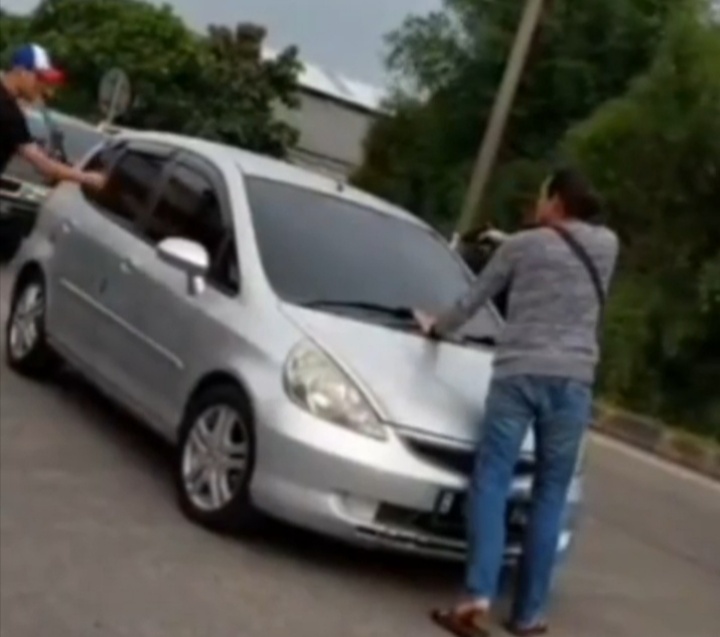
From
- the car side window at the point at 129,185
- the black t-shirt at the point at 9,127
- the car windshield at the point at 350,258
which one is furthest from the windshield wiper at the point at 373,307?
the car side window at the point at 129,185

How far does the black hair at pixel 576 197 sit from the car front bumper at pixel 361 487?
1.07 metres

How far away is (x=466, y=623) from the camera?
7.14 m

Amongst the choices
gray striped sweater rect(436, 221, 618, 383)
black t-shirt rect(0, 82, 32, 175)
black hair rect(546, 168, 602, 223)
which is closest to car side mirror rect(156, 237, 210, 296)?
black t-shirt rect(0, 82, 32, 175)

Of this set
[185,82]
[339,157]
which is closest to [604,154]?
[185,82]

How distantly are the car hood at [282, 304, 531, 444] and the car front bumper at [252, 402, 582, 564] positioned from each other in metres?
0.13

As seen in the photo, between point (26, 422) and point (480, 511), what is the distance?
131 inches

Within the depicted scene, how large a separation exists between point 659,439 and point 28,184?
611 centimetres

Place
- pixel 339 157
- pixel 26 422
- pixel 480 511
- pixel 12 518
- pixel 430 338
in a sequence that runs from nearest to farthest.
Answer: pixel 480 511 → pixel 12 518 → pixel 430 338 → pixel 26 422 → pixel 339 157

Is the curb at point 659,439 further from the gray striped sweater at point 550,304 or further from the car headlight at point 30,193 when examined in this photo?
the gray striped sweater at point 550,304

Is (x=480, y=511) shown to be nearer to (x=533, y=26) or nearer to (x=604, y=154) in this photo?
(x=604, y=154)

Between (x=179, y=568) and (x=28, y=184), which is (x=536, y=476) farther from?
(x=28, y=184)

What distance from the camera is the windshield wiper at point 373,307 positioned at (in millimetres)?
8352


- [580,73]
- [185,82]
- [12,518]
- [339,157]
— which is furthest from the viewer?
[339,157]

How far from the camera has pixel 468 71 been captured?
2909 cm
